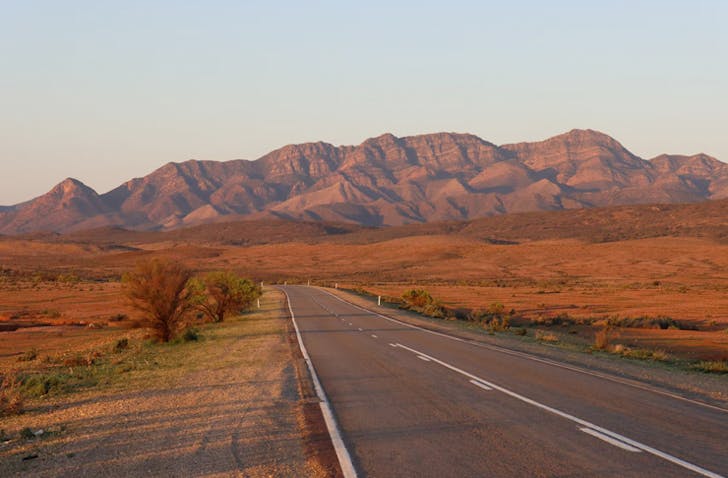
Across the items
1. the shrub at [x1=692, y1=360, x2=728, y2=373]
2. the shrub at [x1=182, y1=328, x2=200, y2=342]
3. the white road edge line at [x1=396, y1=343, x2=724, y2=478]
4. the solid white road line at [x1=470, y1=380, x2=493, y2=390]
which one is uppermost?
the white road edge line at [x1=396, y1=343, x2=724, y2=478]

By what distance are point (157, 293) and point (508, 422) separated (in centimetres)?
1960

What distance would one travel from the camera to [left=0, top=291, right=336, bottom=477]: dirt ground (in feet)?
25.3

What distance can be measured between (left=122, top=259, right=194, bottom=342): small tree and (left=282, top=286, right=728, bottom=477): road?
35.3 ft

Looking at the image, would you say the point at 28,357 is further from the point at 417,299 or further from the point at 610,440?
the point at 417,299

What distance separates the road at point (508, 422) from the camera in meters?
7.71

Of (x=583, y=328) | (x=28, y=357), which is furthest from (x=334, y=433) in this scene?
(x=583, y=328)

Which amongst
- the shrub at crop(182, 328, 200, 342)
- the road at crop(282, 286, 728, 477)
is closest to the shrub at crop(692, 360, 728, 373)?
the road at crop(282, 286, 728, 477)

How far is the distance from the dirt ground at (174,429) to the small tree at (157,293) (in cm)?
1024

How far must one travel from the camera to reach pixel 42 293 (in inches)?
2511

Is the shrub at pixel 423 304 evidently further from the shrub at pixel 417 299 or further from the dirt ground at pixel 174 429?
the dirt ground at pixel 174 429

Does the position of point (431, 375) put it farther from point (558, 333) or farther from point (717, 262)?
point (717, 262)

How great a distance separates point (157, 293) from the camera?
26.8 metres

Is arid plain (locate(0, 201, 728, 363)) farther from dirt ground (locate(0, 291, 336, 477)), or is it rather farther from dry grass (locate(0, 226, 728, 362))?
dirt ground (locate(0, 291, 336, 477))

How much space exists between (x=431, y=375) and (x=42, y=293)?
190 feet
